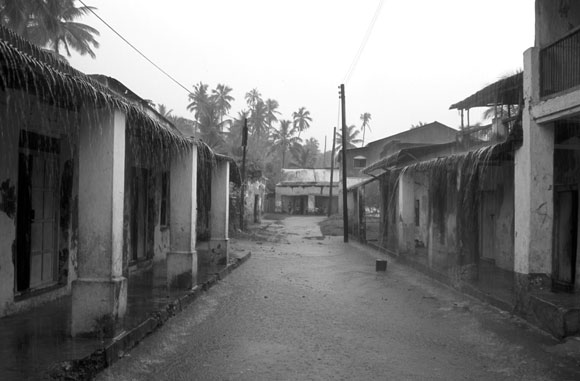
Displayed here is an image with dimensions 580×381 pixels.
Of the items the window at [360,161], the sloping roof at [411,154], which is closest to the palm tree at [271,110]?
the window at [360,161]

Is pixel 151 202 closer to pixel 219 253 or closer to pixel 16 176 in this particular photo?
pixel 219 253

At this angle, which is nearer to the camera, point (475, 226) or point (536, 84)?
point (536, 84)

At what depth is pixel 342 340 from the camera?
6.80 meters

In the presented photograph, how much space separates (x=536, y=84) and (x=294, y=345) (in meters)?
5.54

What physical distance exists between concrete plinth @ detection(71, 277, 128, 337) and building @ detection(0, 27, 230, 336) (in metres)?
0.01

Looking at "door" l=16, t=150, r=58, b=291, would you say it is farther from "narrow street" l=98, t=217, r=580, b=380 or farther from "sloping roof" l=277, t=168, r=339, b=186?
"sloping roof" l=277, t=168, r=339, b=186

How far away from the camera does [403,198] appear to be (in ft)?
52.7

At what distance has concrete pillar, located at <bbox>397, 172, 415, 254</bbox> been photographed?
16.0 metres

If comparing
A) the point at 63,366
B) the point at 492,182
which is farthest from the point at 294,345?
the point at 492,182

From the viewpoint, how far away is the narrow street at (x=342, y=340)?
5.52 metres

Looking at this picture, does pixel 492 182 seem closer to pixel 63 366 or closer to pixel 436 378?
pixel 436 378

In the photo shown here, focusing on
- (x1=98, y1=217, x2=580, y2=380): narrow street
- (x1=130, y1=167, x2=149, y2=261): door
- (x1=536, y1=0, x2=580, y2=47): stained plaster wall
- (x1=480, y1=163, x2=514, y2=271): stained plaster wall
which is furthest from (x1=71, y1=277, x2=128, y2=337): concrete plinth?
(x1=480, y1=163, x2=514, y2=271): stained plaster wall

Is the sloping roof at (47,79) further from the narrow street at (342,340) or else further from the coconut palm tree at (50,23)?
the coconut palm tree at (50,23)

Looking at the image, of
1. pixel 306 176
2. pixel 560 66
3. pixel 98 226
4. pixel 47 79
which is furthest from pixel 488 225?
pixel 306 176
